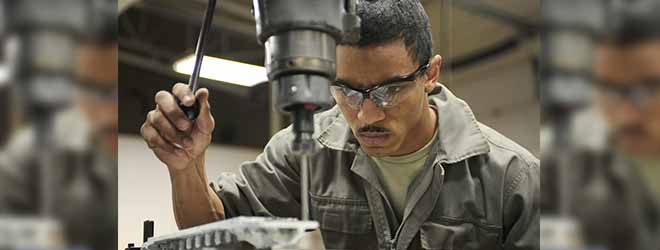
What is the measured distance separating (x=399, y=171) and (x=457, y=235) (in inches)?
10.0

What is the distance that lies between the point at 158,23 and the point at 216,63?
38 centimetres

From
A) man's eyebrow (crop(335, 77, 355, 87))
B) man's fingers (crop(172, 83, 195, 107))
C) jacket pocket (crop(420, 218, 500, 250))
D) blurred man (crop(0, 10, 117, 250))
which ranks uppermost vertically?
man's eyebrow (crop(335, 77, 355, 87))

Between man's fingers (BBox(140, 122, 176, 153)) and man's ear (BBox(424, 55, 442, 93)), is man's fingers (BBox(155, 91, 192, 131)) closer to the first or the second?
man's fingers (BBox(140, 122, 176, 153))

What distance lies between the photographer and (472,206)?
1.64 m

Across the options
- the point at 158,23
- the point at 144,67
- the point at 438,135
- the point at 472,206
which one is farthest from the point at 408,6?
the point at 158,23

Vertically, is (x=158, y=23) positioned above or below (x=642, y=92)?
above

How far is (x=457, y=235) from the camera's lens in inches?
63.3

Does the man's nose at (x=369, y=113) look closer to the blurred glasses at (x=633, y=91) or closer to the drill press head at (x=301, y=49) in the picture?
the drill press head at (x=301, y=49)

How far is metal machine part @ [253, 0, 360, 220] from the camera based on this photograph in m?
0.63

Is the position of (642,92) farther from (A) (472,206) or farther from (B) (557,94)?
(A) (472,206)

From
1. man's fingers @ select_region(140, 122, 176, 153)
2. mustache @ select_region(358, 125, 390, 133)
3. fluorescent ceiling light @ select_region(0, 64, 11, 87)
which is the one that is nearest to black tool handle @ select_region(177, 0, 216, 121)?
man's fingers @ select_region(140, 122, 176, 153)

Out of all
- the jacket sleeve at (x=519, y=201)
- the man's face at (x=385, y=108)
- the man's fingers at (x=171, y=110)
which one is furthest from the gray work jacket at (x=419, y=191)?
the man's fingers at (x=171, y=110)

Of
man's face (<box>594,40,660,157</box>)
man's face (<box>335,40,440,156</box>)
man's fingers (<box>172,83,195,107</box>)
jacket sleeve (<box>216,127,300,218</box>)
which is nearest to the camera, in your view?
man's face (<box>594,40,660,157</box>)

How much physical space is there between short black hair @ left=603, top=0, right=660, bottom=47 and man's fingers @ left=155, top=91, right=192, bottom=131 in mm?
996
